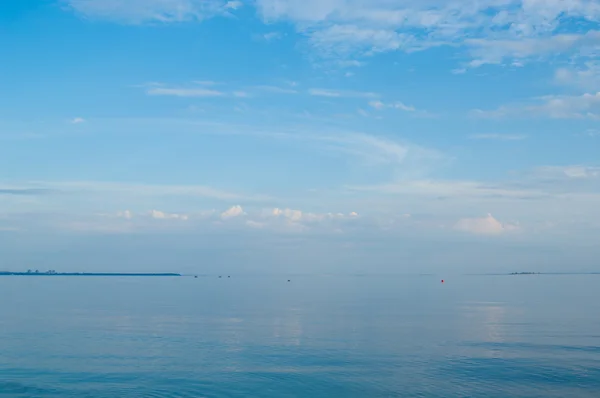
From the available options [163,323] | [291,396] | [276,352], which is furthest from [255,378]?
[163,323]

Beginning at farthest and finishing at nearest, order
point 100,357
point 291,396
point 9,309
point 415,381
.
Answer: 1. point 9,309
2. point 100,357
3. point 415,381
4. point 291,396

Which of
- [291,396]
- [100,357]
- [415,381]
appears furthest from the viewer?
[100,357]

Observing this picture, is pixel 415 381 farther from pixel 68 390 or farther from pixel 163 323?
pixel 163 323

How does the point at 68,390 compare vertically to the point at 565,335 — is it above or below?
below

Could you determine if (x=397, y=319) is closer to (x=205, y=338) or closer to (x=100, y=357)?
(x=205, y=338)

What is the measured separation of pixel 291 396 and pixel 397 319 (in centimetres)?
4373

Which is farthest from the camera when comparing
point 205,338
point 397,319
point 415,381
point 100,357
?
point 397,319

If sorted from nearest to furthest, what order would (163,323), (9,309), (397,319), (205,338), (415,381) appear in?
(415,381) < (205,338) < (163,323) < (397,319) < (9,309)

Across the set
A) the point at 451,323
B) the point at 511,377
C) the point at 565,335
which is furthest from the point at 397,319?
the point at 511,377

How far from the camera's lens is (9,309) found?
94.2 m

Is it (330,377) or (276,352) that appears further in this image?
(276,352)

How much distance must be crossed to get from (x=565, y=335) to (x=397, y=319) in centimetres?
2238

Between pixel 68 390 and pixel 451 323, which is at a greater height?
pixel 451 323

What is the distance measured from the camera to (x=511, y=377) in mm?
40688
